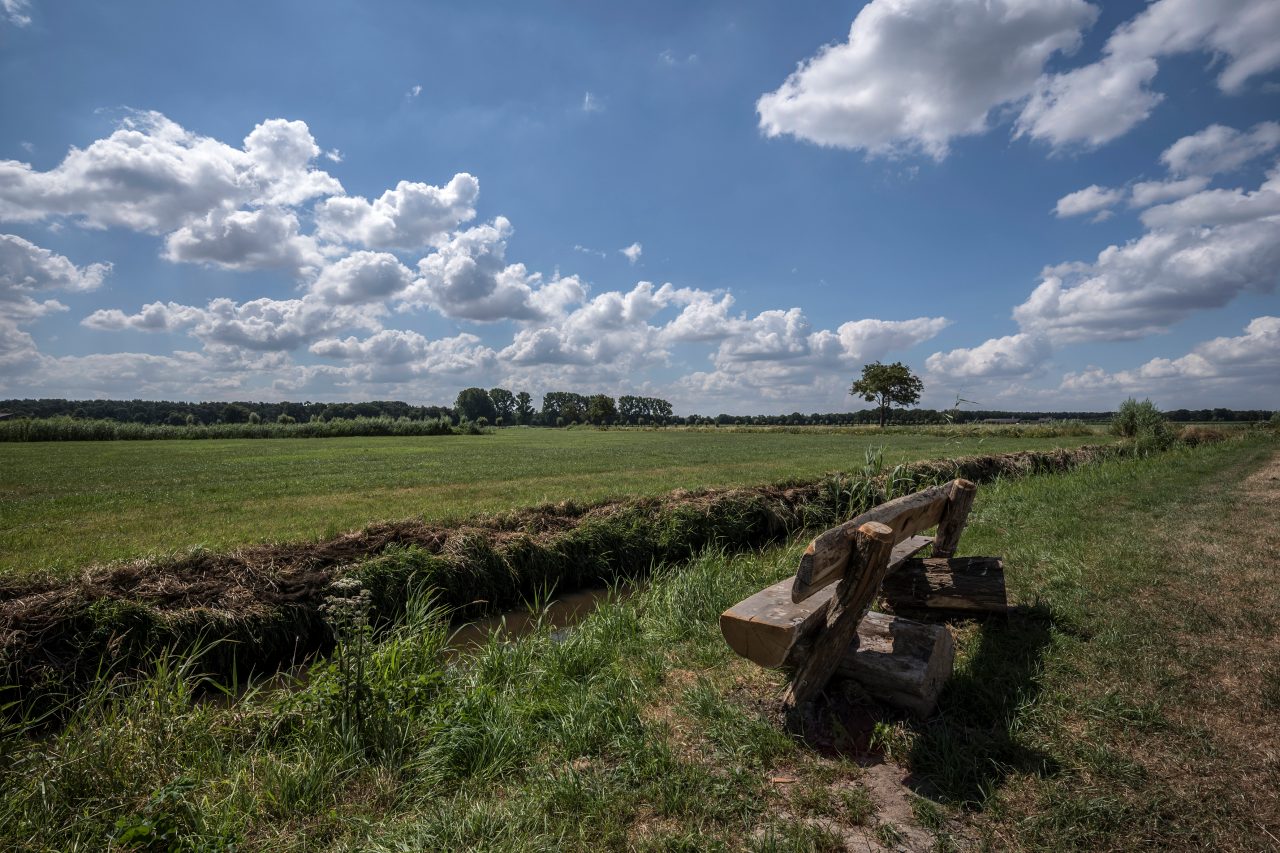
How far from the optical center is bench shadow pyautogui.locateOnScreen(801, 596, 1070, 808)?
3016 mm

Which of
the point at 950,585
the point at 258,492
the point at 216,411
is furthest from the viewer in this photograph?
the point at 216,411

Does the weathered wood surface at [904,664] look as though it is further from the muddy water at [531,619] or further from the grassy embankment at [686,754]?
the muddy water at [531,619]

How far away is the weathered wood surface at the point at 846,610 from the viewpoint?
344 cm

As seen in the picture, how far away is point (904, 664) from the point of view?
359 cm

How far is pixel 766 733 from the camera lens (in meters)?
3.43

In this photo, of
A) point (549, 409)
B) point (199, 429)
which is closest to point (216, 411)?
point (199, 429)

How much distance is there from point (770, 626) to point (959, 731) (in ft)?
4.40

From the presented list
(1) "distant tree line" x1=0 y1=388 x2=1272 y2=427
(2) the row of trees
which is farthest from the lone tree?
(2) the row of trees

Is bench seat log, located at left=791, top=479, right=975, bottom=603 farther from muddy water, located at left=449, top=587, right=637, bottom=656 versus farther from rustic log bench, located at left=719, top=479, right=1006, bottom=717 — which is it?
muddy water, located at left=449, top=587, right=637, bottom=656

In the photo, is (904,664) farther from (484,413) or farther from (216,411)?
(484,413)

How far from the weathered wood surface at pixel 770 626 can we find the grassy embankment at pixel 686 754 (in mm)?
510

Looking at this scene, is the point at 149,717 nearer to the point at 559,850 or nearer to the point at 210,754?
the point at 210,754

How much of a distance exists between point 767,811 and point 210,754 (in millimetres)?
3395

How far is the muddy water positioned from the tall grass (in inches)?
1893
